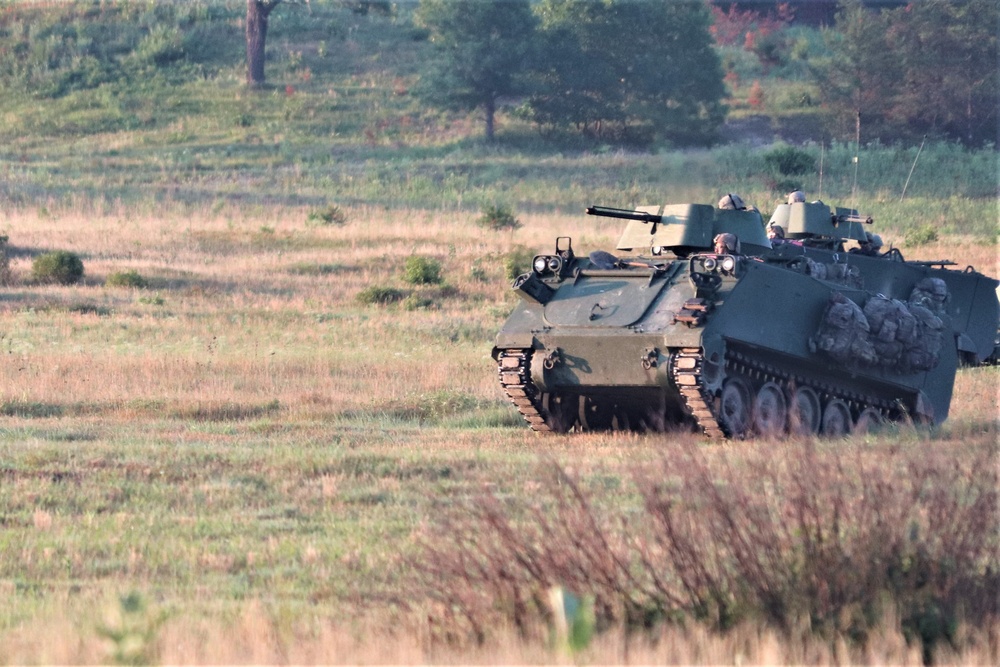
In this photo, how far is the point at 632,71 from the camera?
5338 centimetres

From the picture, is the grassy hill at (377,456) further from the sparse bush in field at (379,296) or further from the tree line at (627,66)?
the tree line at (627,66)

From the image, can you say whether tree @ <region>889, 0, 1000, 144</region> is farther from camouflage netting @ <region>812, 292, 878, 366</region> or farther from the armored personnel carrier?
camouflage netting @ <region>812, 292, 878, 366</region>

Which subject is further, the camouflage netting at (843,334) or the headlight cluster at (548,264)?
the headlight cluster at (548,264)

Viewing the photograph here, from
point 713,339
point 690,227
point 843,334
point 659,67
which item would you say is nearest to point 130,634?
point 713,339

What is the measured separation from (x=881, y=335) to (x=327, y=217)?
22.9 meters

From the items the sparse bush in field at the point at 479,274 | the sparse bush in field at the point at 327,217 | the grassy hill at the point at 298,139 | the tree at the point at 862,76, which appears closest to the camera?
the sparse bush in field at the point at 479,274

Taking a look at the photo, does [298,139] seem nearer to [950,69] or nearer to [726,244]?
[950,69]

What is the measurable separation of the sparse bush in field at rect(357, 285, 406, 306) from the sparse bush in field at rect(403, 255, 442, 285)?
4.19 feet

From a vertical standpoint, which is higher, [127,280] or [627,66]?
[627,66]

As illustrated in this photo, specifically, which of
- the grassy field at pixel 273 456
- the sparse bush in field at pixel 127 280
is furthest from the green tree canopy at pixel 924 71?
the sparse bush in field at pixel 127 280

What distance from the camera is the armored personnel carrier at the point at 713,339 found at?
14250 millimetres

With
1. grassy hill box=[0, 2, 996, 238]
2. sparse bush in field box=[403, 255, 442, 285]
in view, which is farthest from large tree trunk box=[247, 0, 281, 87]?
sparse bush in field box=[403, 255, 442, 285]

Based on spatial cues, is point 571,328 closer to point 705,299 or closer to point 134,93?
point 705,299

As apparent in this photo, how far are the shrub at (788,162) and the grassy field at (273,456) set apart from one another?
34.5ft
